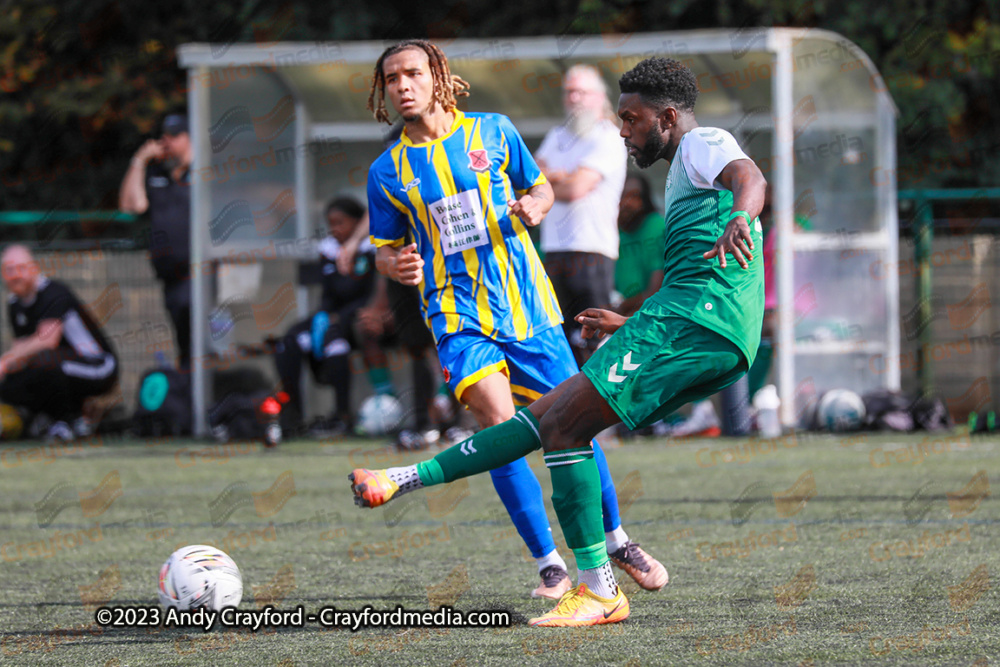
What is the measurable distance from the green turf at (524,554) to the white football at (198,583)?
0.64ft

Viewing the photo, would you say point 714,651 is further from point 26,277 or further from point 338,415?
point 26,277

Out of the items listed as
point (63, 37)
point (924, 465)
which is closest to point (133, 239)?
point (63, 37)

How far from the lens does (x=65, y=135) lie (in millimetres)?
15852

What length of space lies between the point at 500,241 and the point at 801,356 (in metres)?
6.50

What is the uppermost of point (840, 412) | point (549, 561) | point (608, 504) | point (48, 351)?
point (608, 504)

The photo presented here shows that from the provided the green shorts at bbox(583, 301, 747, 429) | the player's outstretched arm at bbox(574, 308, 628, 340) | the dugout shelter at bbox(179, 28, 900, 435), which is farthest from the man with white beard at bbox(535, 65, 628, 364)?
the green shorts at bbox(583, 301, 747, 429)

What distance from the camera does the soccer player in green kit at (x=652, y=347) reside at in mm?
3871

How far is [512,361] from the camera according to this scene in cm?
473

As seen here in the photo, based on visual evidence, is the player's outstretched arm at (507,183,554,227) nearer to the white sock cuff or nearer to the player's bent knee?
the player's bent knee

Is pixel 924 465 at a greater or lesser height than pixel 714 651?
lesser

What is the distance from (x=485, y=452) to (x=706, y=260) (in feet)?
2.77

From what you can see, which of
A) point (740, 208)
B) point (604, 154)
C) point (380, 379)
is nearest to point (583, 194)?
point (604, 154)

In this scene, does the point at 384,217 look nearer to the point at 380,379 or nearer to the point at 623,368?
the point at 623,368

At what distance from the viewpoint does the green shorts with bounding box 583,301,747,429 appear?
12.7 feet
